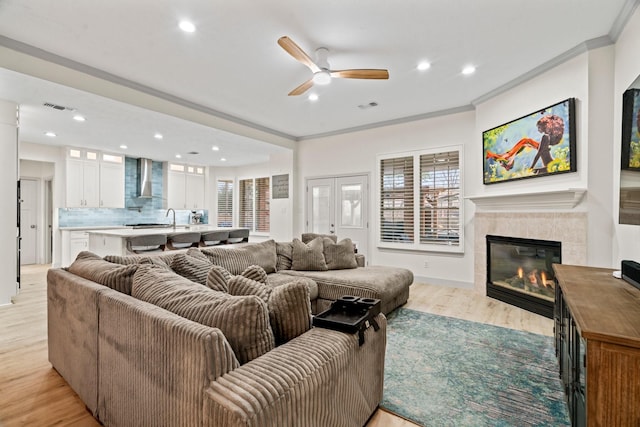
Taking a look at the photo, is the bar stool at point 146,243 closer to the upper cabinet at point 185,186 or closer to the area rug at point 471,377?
the area rug at point 471,377

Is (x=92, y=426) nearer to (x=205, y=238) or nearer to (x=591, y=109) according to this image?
(x=205, y=238)

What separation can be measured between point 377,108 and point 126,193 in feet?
21.0

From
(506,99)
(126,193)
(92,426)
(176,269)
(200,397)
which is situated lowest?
(92,426)

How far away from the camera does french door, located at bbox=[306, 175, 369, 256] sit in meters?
5.88

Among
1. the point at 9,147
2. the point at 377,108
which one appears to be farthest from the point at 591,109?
the point at 9,147

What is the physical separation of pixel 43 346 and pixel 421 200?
5.09 meters

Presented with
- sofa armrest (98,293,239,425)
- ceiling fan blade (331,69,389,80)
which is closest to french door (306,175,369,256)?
ceiling fan blade (331,69,389,80)

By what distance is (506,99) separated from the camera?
402 centimetres

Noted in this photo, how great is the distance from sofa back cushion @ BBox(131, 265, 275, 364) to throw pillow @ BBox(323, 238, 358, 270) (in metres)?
2.55

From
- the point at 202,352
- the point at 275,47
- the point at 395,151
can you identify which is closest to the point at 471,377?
the point at 202,352

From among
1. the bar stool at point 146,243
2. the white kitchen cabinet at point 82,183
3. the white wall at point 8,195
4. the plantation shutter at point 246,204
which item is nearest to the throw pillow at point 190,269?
the bar stool at point 146,243

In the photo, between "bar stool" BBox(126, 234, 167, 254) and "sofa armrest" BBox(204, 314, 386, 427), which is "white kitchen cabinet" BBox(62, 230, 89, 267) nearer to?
"bar stool" BBox(126, 234, 167, 254)

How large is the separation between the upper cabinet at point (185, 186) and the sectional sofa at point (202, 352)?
246 inches

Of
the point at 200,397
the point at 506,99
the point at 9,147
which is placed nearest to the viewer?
the point at 200,397
